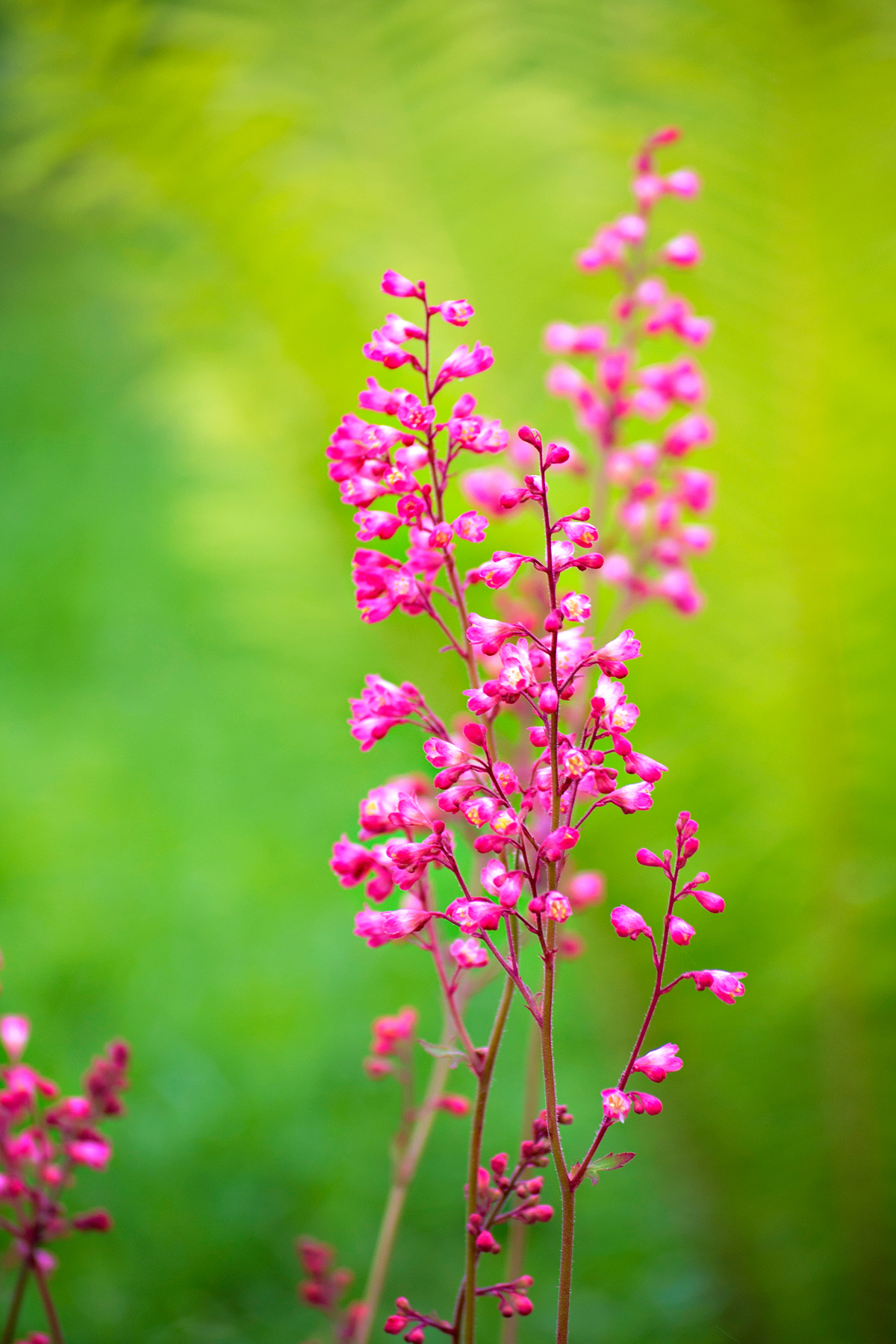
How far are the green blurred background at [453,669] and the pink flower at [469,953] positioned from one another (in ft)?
2.07

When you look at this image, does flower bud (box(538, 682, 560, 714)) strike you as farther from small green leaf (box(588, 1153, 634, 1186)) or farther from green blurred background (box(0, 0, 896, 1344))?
green blurred background (box(0, 0, 896, 1344))

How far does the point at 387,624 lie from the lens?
119 centimetres

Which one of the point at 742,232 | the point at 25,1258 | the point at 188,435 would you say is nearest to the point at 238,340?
the point at 188,435

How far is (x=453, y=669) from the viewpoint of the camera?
A: 3.65 feet

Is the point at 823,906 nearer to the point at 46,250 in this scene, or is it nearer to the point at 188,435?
the point at 188,435

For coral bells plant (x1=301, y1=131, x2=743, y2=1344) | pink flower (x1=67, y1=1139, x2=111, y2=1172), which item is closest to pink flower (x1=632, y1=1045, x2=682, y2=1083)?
coral bells plant (x1=301, y1=131, x2=743, y2=1344)

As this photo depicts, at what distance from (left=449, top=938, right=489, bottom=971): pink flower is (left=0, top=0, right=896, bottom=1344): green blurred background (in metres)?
0.63

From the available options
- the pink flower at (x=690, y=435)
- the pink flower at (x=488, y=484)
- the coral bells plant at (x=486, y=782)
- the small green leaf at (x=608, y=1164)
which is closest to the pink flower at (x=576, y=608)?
the coral bells plant at (x=486, y=782)

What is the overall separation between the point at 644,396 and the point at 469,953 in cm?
50

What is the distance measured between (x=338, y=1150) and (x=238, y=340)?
3.36ft

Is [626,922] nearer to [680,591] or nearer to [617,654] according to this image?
[617,654]

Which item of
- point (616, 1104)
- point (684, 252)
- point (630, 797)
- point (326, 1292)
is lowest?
point (326, 1292)

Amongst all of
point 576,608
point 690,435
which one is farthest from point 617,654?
point 690,435

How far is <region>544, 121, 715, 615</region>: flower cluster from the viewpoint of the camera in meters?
0.79
